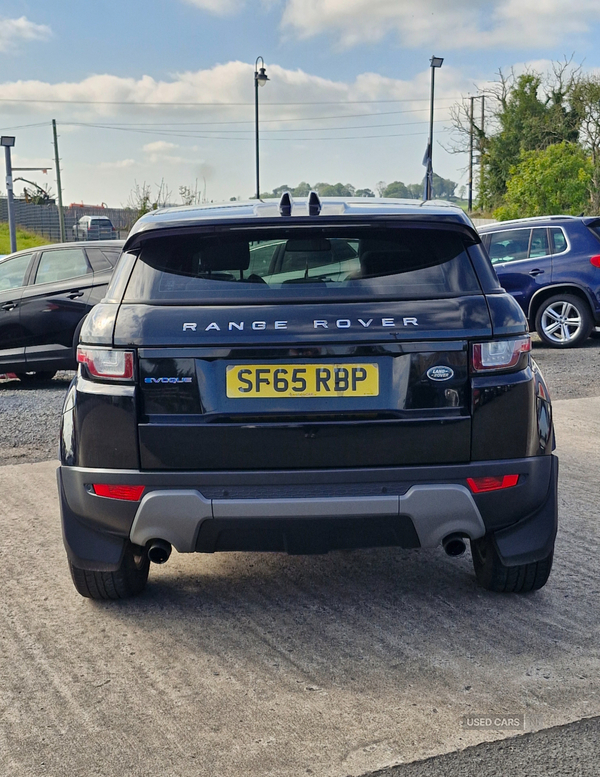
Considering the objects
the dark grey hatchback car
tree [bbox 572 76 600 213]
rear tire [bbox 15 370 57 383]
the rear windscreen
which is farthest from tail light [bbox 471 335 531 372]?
tree [bbox 572 76 600 213]

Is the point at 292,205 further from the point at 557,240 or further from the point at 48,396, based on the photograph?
the point at 557,240

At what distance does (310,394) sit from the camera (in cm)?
330

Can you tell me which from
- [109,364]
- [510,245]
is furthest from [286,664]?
[510,245]

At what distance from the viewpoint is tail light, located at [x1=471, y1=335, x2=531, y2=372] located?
3.34 metres

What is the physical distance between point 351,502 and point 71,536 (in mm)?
1190

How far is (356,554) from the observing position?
465cm

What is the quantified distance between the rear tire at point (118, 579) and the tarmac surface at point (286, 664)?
69 millimetres

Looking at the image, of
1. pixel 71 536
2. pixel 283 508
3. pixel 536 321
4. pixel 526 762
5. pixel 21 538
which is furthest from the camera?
pixel 536 321

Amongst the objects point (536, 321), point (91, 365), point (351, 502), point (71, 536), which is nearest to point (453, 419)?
point (351, 502)

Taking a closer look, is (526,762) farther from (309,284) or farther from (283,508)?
(309,284)

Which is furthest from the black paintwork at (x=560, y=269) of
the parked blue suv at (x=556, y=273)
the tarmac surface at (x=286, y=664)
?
the tarmac surface at (x=286, y=664)

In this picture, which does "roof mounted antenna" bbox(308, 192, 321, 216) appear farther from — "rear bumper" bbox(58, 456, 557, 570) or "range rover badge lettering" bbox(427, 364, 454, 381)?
"rear bumper" bbox(58, 456, 557, 570)

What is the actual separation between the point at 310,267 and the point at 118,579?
1549mm

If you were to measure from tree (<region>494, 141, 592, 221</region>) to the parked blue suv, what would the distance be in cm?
1809
